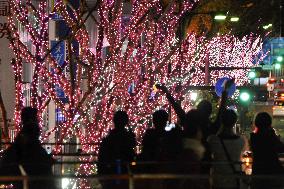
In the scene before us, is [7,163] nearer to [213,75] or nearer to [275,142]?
[275,142]

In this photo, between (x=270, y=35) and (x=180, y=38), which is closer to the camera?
(x=180, y=38)

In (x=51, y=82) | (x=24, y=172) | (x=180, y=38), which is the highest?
(x=180, y=38)

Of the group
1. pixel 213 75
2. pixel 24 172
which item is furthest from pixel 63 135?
pixel 213 75

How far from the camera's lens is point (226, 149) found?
→ 8141 millimetres

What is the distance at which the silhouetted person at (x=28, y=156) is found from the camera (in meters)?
7.62

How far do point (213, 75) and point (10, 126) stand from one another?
2358 centimetres

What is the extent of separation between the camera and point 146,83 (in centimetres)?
1727

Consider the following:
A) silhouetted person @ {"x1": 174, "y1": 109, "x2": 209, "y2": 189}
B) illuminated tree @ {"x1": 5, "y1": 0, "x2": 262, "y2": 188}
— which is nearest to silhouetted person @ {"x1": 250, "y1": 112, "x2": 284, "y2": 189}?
silhouetted person @ {"x1": 174, "y1": 109, "x2": 209, "y2": 189}

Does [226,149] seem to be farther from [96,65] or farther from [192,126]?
[96,65]

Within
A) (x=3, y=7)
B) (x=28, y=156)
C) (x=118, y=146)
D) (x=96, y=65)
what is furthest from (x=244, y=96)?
(x=28, y=156)

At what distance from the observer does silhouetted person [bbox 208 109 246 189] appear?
26.1 feet

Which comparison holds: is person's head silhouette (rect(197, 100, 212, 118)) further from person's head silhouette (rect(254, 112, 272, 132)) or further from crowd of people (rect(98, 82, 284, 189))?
person's head silhouette (rect(254, 112, 272, 132))

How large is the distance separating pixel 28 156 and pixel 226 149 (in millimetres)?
2127

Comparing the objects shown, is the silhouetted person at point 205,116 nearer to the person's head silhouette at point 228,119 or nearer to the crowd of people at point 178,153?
the crowd of people at point 178,153
